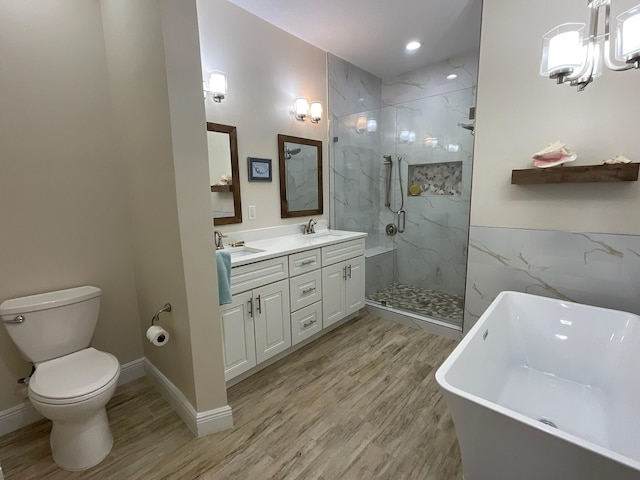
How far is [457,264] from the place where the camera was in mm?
3510

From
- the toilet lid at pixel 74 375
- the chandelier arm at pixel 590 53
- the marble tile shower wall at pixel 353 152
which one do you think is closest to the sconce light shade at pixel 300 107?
the marble tile shower wall at pixel 353 152

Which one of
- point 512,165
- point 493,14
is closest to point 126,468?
point 512,165

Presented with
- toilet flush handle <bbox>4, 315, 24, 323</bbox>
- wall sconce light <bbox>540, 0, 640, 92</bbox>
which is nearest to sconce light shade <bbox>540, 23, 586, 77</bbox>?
wall sconce light <bbox>540, 0, 640, 92</bbox>

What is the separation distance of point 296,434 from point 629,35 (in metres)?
2.26

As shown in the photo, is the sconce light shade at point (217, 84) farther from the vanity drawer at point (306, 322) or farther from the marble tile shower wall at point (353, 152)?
the vanity drawer at point (306, 322)

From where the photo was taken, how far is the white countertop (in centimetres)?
202

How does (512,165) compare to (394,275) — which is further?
(394,275)

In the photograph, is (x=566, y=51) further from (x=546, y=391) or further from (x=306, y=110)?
(x=306, y=110)

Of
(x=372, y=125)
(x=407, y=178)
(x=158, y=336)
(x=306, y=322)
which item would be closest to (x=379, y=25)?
(x=372, y=125)

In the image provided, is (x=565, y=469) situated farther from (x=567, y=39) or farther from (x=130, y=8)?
(x=130, y=8)

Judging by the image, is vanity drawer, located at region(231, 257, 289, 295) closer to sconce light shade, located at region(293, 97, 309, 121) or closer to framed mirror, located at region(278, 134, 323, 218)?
framed mirror, located at region(278, 134, 323, 218)

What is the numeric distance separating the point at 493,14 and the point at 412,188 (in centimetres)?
190

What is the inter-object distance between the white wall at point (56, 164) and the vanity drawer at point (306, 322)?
1.27 metres

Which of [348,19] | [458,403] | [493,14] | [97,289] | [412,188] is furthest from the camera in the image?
[412,188]
